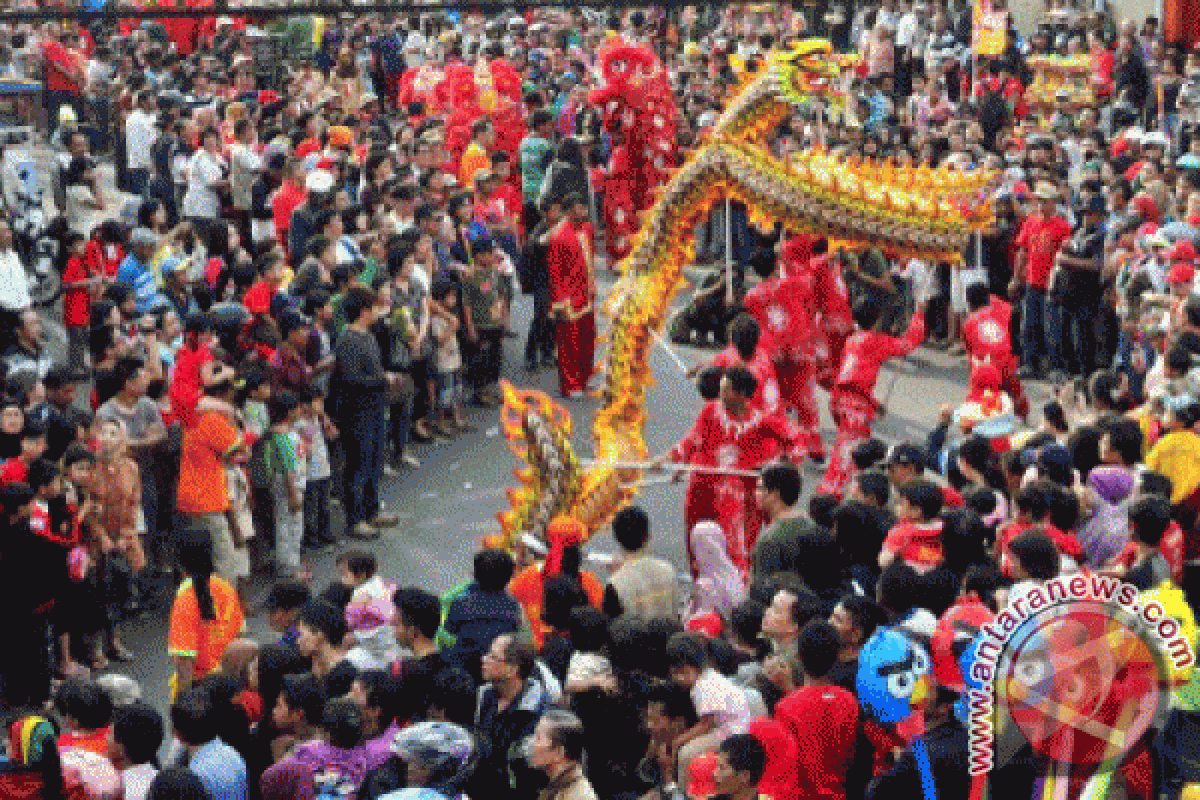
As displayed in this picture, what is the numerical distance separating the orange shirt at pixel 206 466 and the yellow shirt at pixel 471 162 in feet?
24.5

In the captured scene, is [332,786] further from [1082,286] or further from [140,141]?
[140,141]

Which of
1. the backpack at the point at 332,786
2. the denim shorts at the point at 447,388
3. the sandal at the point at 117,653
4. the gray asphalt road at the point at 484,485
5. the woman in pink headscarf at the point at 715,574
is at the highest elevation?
the backpack at the point at 332,786

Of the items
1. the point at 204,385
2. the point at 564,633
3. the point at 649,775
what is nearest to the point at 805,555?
the point at 564,633

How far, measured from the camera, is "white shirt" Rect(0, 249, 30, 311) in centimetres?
1398

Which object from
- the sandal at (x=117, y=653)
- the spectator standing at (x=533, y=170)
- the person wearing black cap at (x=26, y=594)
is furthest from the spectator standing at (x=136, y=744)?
the spectator standing at (x=533, y=170)

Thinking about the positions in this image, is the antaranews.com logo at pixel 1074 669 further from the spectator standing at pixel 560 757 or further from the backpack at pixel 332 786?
the backpack at pixel 332 786

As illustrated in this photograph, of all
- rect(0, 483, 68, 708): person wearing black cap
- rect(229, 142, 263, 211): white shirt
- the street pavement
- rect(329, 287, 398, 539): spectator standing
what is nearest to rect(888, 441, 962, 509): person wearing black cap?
the street pavement

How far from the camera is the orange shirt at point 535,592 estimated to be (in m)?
9.70

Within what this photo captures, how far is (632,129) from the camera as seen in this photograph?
19.7 metres

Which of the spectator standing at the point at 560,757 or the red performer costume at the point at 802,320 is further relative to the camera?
the red performer costume at the point at 802,320

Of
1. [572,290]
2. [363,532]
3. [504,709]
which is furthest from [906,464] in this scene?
[572,290]

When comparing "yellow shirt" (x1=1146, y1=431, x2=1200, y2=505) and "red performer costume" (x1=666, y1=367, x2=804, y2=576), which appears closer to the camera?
"yellow shirt" (x1=1146, y1=431, x2=1200, y2=505)

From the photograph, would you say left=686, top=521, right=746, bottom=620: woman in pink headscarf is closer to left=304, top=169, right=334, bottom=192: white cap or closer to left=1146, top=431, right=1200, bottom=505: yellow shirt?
left=1146, top=431, right=1200, bottom=505: yellow shirt

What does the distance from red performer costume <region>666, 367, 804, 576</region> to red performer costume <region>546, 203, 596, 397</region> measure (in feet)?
11.6
